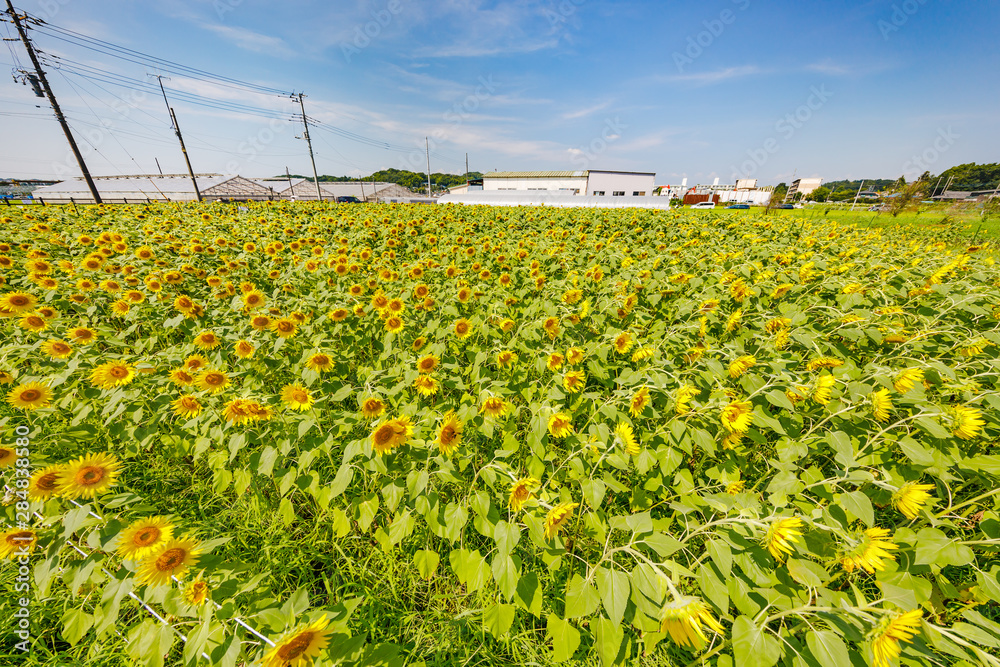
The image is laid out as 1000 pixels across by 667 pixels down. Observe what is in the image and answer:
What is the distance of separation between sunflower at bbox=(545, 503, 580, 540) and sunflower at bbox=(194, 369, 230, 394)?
2.26 meters

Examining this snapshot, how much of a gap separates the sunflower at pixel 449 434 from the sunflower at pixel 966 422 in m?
2.56

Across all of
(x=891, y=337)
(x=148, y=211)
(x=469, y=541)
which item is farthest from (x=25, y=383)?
(x=148, y=211)

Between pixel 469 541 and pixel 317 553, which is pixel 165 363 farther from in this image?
pixel 469 541

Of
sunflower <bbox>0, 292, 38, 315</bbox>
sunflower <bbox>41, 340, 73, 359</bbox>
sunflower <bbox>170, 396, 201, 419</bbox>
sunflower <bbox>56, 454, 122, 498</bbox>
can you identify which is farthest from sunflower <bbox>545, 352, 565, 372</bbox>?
sunflower <bbox>0, 292, 38, 315</bbox>

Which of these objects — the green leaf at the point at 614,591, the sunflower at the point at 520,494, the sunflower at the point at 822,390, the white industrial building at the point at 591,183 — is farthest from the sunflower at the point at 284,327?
the white industrial building at the point at 591,183

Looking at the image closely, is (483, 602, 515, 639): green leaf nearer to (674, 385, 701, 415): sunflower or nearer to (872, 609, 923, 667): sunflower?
(872, 609, 923, 667): sunflower

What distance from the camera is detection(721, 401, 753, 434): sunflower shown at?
183cm

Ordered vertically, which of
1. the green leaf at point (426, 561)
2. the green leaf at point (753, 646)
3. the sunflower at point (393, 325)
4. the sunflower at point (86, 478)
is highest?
the sunflower at point (393, 325)

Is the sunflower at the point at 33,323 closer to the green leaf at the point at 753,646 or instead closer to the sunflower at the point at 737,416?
the green leaf at the point at 753,646

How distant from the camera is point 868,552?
132 centimetres

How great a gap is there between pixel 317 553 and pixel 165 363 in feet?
5.95

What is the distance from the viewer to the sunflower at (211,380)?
2.13 m

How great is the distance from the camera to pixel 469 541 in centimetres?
210

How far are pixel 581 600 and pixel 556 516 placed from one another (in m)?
0.29
